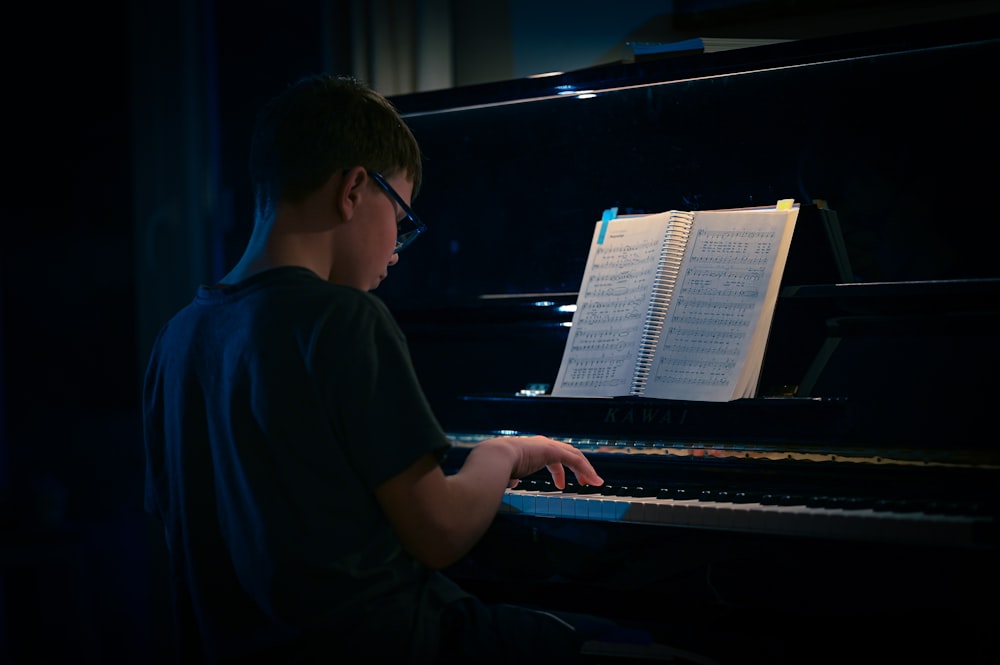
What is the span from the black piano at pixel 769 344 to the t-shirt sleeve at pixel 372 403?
55 centimetres

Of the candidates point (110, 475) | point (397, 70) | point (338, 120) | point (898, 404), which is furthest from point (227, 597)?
point (397, 70)

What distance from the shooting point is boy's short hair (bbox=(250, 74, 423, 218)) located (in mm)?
1271

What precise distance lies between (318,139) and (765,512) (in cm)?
86

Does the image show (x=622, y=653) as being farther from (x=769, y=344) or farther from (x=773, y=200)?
(x=773, y=200)

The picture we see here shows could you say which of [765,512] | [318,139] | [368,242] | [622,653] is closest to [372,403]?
[368,242]

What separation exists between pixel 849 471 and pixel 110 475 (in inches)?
97.4

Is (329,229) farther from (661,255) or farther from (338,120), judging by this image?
(661,255)

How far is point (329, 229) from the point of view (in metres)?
1.27

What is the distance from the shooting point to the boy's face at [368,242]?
129cm

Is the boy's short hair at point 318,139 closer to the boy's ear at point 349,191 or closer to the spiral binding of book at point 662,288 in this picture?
the boy's ear at point 349,191

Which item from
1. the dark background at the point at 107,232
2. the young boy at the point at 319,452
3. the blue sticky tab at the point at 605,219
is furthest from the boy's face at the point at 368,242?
the dark background at the point at 107,232

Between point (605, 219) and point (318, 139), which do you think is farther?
point (605, 219)

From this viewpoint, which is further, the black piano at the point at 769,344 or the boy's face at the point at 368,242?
the black piano at the point at 769,344

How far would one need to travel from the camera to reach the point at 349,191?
50.2 inches
